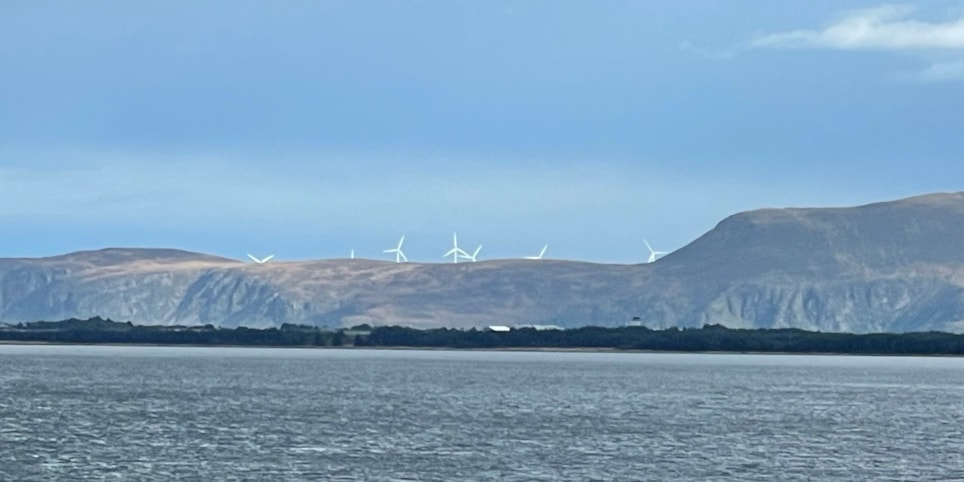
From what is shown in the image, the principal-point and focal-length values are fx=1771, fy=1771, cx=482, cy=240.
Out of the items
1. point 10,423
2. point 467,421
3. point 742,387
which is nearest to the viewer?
point 10,423

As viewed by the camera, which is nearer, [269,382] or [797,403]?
[797,403]

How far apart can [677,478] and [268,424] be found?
122 feet

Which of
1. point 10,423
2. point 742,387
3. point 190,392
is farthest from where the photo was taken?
point 742,387

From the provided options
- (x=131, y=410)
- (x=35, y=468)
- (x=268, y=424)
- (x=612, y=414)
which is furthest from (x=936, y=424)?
(x=35, y=468)

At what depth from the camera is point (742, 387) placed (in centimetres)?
18188

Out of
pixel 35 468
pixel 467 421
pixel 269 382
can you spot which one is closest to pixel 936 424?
pixel 467 421

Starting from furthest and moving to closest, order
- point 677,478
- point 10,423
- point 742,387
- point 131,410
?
point 742,387
point 131,410
point 10,423
point 677,478

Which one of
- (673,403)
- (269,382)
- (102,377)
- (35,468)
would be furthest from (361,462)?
(102,377)

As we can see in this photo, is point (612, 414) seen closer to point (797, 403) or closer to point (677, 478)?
point (797, 403)

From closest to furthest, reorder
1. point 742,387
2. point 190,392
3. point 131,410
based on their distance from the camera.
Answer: point 131,410, point 190,392, point 742,387

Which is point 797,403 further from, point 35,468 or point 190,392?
point 35,468

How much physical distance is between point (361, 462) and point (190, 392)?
74206 millimetres

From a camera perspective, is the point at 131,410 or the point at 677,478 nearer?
the point at 677,478

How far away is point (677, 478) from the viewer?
7662 centimetres
